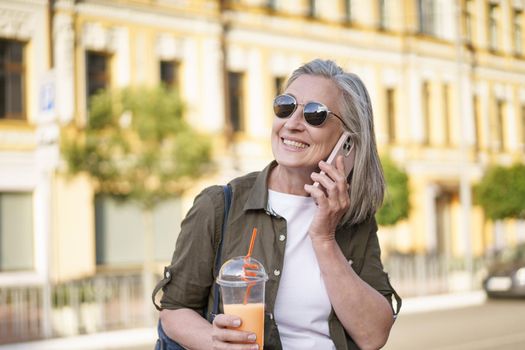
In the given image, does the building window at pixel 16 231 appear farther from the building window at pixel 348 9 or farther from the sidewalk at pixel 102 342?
the building window at pixel 348 9

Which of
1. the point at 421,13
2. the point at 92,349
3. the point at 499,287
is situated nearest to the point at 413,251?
the point at 421,13

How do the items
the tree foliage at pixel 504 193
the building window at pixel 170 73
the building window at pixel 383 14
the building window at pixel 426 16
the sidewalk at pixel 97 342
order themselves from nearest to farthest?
the sidewalk at pixel 97 342, the building window at pixel 170 73, the tree foliage at pixel 504 193, the building window at pixel 383 14, the building window at pixel 426 16

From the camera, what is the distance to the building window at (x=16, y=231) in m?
20.0

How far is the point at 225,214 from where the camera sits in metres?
2.46

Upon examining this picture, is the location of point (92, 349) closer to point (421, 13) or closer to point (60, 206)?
point (60, 206)

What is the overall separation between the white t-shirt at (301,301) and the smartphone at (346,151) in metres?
0.24

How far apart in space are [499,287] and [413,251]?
1154 cm

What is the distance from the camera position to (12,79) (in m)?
20.2

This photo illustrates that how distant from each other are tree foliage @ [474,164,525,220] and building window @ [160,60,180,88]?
10.5m

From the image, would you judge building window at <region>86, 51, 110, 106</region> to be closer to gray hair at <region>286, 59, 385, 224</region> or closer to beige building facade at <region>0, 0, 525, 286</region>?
beige building facade at <region>0, 0, 525, 286</region>

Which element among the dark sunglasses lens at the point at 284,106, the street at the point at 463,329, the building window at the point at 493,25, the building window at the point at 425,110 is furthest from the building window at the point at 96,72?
the dark sunglasses lens at the point at 284,106

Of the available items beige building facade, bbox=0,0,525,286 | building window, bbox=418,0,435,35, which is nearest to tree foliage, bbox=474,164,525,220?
beige building facade, bbox=0,0,525,286

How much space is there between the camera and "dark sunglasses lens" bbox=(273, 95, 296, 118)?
2.57 meters

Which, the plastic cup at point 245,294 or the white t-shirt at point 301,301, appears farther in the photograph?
the white t-shirt at point 301,301
